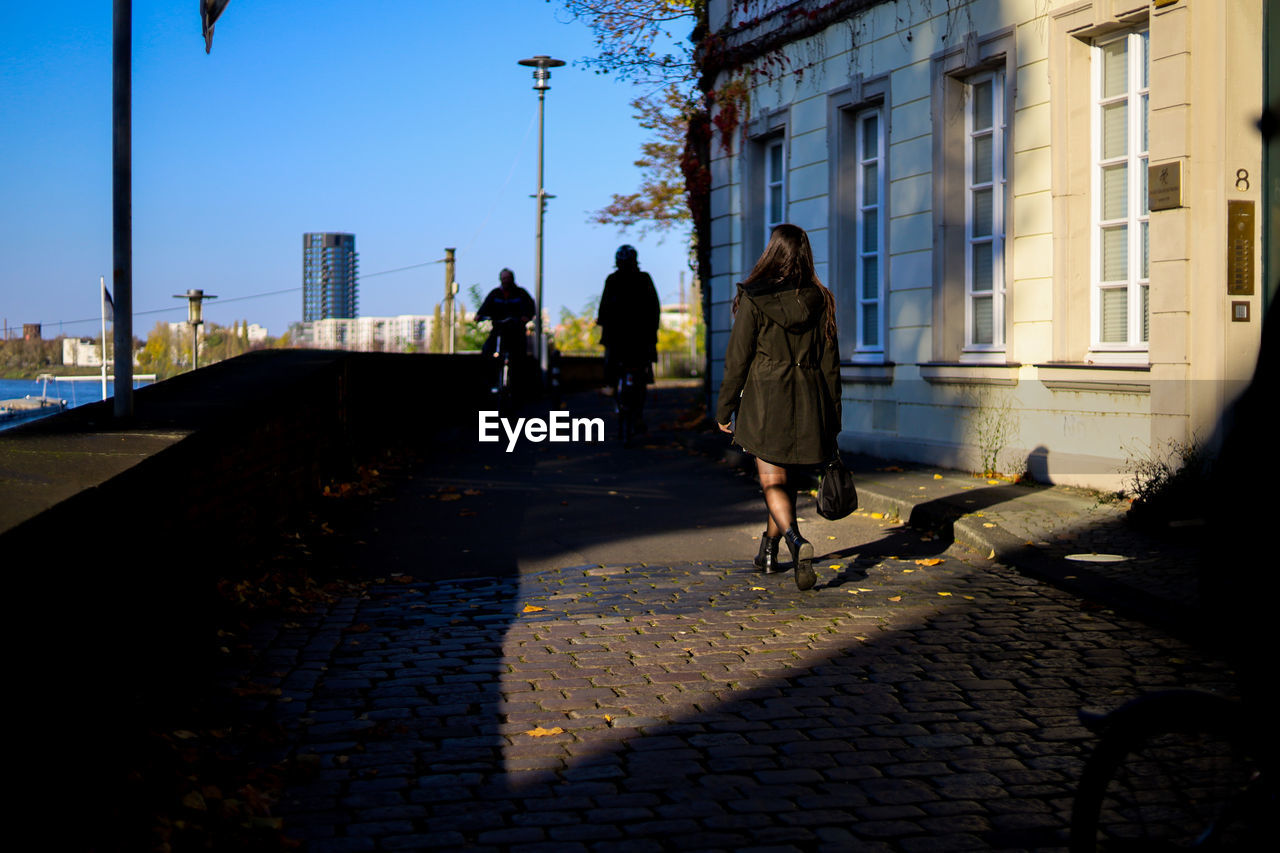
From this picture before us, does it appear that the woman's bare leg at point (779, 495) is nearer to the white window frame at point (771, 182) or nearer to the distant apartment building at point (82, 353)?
the distant apartment building at point (82, 353)

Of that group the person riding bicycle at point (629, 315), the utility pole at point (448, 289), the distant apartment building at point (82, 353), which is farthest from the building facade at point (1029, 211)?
the utility pole at point (448, 289)

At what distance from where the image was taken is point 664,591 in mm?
7418

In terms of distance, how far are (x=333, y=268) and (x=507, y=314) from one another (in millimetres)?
160765

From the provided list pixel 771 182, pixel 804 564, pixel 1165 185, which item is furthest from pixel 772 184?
pixel 804 564

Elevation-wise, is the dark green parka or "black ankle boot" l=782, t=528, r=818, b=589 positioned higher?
the dark green parka

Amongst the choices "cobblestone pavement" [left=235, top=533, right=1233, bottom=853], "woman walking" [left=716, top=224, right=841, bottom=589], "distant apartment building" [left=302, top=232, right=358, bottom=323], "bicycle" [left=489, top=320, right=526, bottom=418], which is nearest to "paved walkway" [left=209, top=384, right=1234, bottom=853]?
"cobblestone pavement" [left=235, top=533, right=1233, bottom=853]

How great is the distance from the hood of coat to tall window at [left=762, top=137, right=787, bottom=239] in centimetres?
897

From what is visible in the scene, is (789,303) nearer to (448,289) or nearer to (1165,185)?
(1165,185)

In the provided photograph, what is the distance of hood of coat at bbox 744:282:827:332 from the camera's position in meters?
7.47

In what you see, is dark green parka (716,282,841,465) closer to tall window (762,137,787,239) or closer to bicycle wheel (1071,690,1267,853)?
bicycle wheel (1071,690,1267,853)

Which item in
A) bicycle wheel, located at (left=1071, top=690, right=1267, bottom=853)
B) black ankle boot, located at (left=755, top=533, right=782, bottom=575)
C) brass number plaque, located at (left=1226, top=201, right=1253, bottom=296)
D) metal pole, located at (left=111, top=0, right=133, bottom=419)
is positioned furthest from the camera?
brass number plaque, located at (left=1226, top=201, right=1253, bottom=296)

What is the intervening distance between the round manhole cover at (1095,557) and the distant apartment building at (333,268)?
16904cm

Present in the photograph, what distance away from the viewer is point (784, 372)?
7488mm

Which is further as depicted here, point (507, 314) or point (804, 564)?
point (507, 314)
